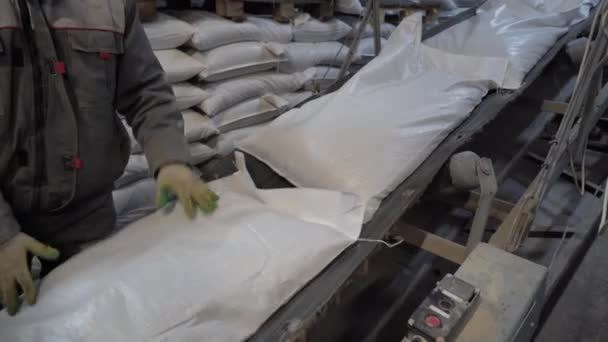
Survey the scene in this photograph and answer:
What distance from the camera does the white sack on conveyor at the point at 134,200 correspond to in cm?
161

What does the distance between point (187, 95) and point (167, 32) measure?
0.83 ft

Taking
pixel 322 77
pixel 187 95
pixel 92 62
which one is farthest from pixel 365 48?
pixel 92 62

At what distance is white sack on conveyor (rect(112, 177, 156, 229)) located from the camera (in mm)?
1613

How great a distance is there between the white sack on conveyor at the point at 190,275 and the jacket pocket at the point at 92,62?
0.29m

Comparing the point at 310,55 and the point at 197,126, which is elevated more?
the point at 310,55

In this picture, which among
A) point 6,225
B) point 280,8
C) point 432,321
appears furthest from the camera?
point 280,8

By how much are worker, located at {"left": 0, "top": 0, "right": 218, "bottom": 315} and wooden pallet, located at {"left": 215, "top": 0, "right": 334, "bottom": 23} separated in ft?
3.14

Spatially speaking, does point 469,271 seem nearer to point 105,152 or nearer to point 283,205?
point 283,205

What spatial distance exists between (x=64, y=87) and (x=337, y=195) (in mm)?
629

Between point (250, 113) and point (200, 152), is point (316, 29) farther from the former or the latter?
point (200, 152)

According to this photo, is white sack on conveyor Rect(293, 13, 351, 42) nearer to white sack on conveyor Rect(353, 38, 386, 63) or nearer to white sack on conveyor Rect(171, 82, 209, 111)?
white sack on conveyor Rect(353, 38, 386, 63)

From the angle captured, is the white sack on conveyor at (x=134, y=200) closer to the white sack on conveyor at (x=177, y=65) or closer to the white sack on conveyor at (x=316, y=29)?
the white sack on conveyor at (x=177, y=65)

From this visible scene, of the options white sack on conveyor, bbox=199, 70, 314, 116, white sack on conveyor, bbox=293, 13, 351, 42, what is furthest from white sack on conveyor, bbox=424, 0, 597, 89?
white sack on conveyor, bbox=199, 70, 314, 116

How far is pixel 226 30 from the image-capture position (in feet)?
5.93
